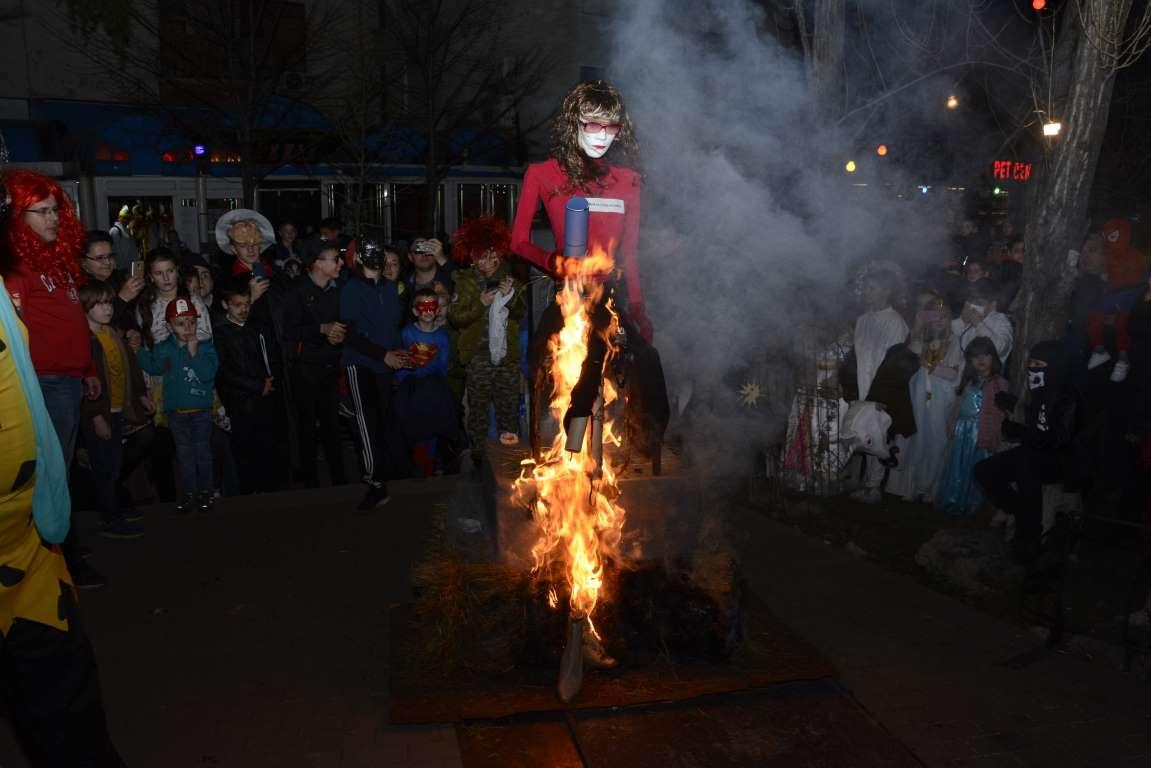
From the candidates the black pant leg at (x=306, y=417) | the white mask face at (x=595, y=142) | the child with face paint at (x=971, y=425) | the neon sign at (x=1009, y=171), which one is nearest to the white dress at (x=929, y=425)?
the child with face paint at (x=971, y=425)

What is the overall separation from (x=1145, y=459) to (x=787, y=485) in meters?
2.89

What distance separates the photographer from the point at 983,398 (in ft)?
24.3

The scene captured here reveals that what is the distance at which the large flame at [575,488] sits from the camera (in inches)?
180

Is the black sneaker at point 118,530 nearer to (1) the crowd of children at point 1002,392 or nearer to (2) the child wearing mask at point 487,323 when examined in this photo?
(2) the child wearing mask at point 487,323

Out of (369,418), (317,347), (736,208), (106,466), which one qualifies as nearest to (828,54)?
(736,208)

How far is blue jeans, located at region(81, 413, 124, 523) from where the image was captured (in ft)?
20.9

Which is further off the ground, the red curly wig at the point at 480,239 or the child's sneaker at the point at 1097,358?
the red curly wig at the point at 480,239

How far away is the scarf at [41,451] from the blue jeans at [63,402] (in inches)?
86.6

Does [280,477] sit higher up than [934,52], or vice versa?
[934,52]

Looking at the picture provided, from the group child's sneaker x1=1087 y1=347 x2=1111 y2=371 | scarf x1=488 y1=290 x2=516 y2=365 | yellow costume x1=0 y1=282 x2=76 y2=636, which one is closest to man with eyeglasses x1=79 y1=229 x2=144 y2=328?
scarf x1=488 y1=290 x2=516 y2=365

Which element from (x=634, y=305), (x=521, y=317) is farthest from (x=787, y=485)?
(x=634, y=305)

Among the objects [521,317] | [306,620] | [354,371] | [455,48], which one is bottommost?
[306,620]

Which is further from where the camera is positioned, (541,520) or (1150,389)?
(1150,389)

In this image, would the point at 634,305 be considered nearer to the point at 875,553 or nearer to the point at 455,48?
the point at 875,553
